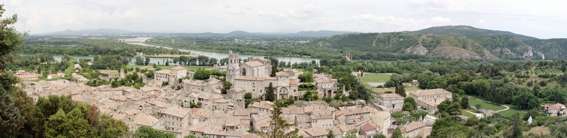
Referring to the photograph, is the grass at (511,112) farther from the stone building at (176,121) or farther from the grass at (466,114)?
the stone building at (176,121)

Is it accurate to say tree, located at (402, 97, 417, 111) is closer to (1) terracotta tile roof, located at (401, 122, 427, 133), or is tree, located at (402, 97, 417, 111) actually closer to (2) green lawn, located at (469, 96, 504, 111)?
(2) green lawn, located at (469, 96, 504, 111)

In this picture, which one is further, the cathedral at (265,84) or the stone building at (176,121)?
the cathedral at (265,84)

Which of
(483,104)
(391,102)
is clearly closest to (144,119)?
(391,102)

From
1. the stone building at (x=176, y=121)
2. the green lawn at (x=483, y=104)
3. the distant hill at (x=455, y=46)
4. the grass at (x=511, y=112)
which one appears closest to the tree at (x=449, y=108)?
the grass at (x=511, y=112)

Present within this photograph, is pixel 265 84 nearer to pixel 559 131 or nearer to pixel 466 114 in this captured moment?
pixel 466 114

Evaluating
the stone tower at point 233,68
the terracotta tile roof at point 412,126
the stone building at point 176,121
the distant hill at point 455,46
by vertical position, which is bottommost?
the distant hill at point 455,46

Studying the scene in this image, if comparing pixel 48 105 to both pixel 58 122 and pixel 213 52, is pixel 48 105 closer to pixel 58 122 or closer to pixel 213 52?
pixel 58 122
